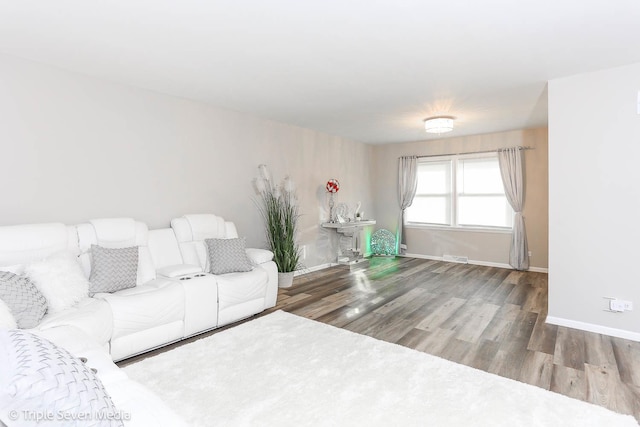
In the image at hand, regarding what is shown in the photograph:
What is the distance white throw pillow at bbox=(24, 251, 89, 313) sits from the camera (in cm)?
239

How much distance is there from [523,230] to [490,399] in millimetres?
4620

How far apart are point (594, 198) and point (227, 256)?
375 cm

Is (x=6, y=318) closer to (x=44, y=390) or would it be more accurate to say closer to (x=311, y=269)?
(x=44, y=390)

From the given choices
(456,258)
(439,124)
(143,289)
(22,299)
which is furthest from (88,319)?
(456,258)

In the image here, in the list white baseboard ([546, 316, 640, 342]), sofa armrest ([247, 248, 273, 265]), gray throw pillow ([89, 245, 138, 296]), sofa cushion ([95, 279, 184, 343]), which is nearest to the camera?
sofa cushion ([95, 279, 184, 343])

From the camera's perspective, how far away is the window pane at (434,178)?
22.6 ft

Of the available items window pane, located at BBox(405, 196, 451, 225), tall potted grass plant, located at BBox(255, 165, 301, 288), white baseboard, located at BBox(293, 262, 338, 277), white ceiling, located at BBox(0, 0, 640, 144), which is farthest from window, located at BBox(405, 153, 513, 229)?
tall potted grass plant, located at BBox(255, 165, 301, 288)

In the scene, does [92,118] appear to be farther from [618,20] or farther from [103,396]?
[618,20]

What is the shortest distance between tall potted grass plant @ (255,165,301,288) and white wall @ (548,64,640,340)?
3.18 m

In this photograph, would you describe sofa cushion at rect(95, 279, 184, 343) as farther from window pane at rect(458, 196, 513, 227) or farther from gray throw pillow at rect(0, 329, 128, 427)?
window pane at rect(458, 196, 513, 227)

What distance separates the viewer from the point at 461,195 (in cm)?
670

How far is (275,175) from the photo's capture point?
17.1ft

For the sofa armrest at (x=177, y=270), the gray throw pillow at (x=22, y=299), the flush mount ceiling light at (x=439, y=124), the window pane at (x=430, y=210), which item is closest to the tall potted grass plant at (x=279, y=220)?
the sofa armrest at (x=177, y=270)

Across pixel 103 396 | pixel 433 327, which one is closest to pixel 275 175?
pixel 433 327
